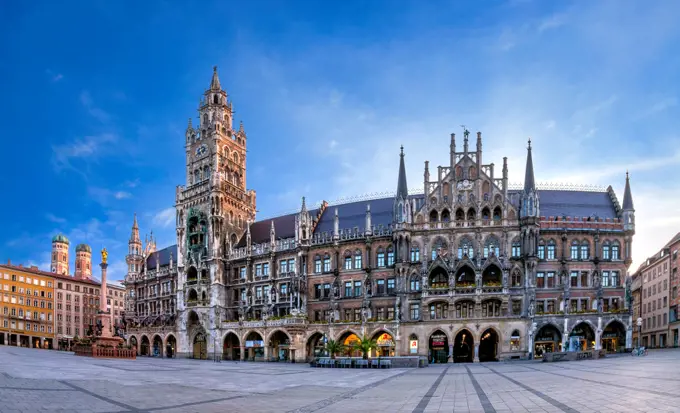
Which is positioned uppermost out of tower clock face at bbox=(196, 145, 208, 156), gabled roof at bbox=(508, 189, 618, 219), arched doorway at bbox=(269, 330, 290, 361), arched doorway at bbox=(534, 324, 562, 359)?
tower clock face at bbox=(196, 145, 208, 156)

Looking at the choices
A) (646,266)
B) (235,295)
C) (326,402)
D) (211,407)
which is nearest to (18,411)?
(211,407)

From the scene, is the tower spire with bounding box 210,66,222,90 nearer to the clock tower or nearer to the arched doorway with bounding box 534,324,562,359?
the clock tower

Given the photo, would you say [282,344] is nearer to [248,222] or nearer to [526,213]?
[248,222]

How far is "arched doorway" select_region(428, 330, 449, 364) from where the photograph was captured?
7469 centimetres

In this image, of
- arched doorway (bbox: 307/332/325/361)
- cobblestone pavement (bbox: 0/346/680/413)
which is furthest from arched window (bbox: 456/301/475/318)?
cobblestone pavement (bbox: 0/346/680/413)

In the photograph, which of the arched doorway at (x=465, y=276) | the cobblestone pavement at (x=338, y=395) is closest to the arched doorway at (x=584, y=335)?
the arched doorway at (x=465, y=276)

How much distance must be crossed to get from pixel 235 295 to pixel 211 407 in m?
75.8

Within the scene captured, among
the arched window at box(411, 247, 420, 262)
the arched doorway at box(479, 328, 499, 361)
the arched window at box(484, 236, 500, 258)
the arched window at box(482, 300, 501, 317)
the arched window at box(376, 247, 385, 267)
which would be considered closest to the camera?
the arched window at box(482, 300, 501, 317)

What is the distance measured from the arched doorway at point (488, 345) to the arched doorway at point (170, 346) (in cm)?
5666

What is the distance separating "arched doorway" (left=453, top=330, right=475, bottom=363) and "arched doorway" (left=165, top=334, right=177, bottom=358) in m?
53.5

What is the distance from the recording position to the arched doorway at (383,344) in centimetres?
7756

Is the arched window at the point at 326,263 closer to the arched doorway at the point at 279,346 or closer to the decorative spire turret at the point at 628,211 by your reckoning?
the arched doorway at the point at 279,346

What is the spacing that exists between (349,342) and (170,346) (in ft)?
133

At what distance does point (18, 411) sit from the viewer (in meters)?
19.8
